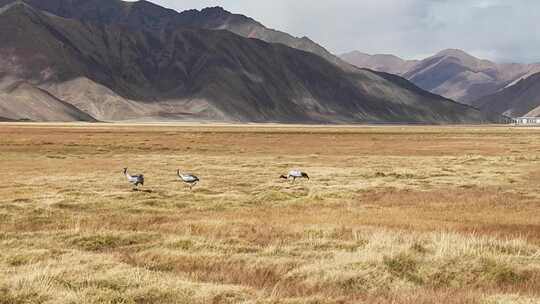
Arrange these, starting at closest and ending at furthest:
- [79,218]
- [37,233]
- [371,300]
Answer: [371,300]
[37,233]
[79,218]

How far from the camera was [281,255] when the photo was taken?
1538cm

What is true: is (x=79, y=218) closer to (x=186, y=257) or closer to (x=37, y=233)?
(x=37, y=233)

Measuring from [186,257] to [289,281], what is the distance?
2944 millimetres

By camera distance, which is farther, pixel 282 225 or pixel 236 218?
pixel 236 218

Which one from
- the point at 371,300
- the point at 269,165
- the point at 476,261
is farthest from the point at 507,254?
the point at 269,165

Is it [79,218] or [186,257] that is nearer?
[186,257]

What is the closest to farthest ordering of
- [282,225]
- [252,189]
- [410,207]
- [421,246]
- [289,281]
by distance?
1. [289,281]
2. [421,246]
3. [282,225]
4. [410,207]
5. [252,189]

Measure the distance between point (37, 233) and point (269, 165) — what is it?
32.4 meters

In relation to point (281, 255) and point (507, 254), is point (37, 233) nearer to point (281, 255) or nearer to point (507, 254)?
point (281, 255)

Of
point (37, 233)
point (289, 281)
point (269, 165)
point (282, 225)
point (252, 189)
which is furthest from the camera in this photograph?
point (269, 165)

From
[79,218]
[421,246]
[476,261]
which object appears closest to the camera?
[476,261]

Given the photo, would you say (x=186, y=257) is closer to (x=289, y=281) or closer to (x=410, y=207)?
(x=289, y=281)

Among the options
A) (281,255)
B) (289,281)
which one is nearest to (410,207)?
(281,255)

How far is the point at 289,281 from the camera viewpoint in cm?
1322
